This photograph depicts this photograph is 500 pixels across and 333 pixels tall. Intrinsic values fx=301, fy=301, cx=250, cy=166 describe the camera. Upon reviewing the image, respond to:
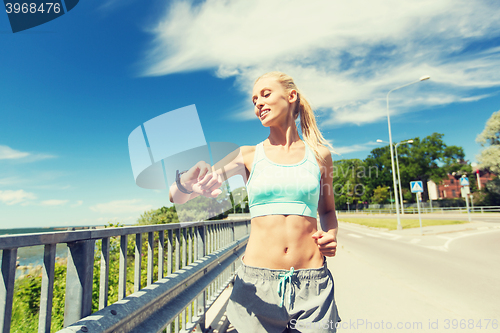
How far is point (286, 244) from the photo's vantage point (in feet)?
5.28

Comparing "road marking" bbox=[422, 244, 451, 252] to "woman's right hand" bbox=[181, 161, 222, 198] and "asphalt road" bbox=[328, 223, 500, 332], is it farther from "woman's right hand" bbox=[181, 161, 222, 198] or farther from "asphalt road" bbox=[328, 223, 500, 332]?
"woman's right hand" bbox=[181, 161, 222, 198]

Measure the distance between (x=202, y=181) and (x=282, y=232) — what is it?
0.66 m

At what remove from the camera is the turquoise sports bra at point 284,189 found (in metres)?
1.63

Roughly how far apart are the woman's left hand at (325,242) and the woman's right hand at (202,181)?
59cm

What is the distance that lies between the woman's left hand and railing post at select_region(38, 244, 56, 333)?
1155 millimetres

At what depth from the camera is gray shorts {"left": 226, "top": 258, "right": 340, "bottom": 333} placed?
149 centimetres

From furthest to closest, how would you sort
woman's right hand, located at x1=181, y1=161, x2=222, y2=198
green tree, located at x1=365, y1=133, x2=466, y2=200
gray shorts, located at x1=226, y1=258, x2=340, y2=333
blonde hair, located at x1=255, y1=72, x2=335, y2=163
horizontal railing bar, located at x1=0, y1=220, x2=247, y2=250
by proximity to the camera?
green tree, located at x1=365, y1=133, x2=466, y2=200, blonde hair, located at x1=255, y1=72, x2=335, y2=163, gray shorts, located at x1=226, y1=258, x2=340, y2=333, woman's right hand, located at x1=181, y1=161, x2=222, y2=198, horizontal railing bar, located at x1=0, y1=220, x2=247, y2=250

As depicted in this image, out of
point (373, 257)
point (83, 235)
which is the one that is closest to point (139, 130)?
point (83, 235)

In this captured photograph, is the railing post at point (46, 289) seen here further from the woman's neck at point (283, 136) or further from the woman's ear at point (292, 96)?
the woman's ear at point (292, 96)

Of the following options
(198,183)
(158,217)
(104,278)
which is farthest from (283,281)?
(158,217)

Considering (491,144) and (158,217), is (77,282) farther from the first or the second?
(491,144)

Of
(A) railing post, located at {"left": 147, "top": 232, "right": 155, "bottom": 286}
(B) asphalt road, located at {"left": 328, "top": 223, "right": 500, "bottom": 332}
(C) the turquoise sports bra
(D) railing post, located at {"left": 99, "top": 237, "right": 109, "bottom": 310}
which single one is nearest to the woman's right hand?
(C) the turquoise sports bra

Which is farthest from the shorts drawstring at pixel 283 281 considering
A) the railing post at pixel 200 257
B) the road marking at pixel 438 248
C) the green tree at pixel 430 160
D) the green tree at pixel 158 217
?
the green tree at pixel 430 160

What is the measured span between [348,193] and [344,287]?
263 ft
